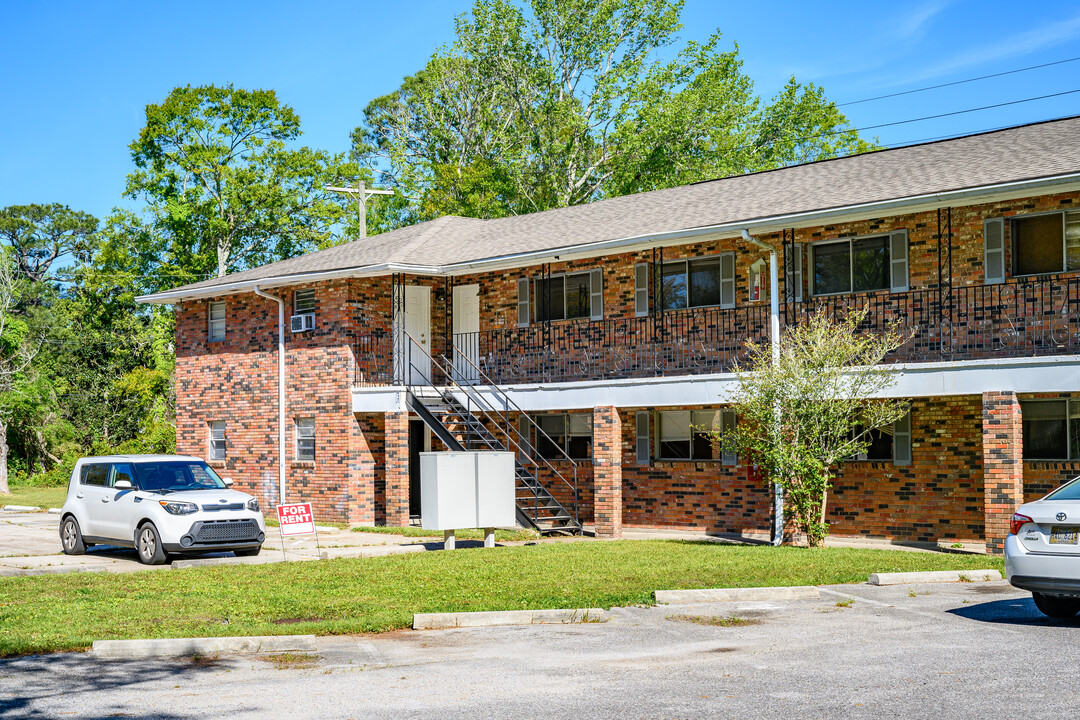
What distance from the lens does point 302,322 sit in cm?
2661

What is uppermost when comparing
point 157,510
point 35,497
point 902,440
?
point 902,440

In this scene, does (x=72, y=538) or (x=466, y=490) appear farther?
(x=466, y=490)

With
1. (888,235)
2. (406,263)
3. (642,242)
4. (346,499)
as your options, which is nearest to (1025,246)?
(888,235)

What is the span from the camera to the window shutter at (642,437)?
2394 centimetres

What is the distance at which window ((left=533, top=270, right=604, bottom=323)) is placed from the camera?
24.6m

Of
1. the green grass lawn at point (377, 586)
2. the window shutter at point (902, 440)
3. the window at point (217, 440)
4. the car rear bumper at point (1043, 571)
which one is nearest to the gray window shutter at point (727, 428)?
the window shutter at point (902, 440)

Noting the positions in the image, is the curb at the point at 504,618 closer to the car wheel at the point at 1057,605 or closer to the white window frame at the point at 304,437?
the car wheel at the point at 1057,605

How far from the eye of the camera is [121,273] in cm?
4547

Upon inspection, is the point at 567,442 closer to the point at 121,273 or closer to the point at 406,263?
the point at 406,263

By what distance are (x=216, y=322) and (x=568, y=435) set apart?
34.0 feet

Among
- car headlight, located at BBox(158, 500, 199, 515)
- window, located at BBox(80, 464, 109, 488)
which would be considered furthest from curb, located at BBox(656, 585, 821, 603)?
window, located at BBox(80, 464, 109, 488)

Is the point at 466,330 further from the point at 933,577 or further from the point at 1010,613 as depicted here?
the point at 1010,613

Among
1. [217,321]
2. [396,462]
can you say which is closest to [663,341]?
[396,462]

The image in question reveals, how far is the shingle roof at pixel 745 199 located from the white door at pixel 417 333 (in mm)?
1053
